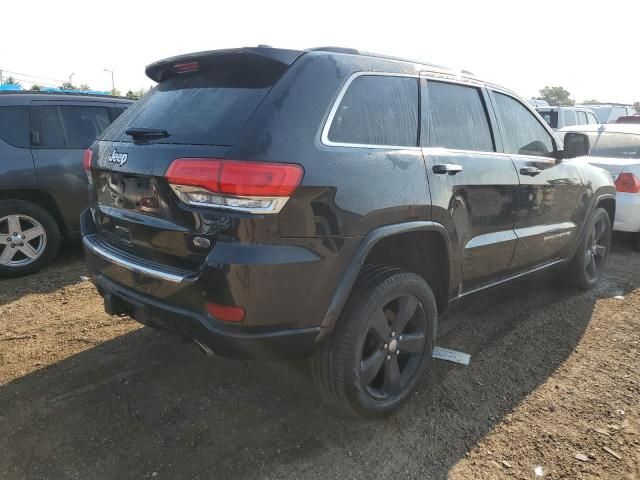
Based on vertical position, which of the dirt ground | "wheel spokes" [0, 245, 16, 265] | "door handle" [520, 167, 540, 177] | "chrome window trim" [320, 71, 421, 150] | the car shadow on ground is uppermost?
"chrome window trim" [320, 71, 421, 150]

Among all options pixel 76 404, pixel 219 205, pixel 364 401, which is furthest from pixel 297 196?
pixel 76 404

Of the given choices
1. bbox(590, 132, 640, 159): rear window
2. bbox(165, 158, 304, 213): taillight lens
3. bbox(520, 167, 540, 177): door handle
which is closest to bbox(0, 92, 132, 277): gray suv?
bbox(165, 158, 304, 213): taillight lens

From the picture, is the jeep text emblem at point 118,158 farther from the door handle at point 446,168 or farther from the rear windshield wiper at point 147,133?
the door handle at point 446,168

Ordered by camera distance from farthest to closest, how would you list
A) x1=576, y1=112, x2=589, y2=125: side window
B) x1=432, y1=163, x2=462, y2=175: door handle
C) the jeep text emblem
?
x1=576, y1=112, x2=589, y2=125: side window
x1=432, y1=163, x2=462, y2=175: door handle
the jeep text emblem

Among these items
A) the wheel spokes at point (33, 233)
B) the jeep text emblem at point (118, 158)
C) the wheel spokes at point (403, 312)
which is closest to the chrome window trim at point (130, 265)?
the jeep text emblem at point (118, 158)

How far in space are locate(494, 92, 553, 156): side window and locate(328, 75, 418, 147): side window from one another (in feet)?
3.34

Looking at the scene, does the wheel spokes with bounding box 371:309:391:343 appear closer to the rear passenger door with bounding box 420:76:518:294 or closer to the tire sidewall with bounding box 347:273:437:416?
the tire sidewall with bounding box 347:273:437:416

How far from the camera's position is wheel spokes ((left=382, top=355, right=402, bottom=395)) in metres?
2.82

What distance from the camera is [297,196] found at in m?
2.16

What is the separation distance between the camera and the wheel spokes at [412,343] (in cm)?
285

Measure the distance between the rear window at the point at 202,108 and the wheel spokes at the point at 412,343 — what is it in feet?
4.73

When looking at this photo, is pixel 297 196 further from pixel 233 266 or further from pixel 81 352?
pixel 81 352

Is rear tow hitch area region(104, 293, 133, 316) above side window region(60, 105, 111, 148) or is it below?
below

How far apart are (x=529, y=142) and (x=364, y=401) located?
2.36 meters
